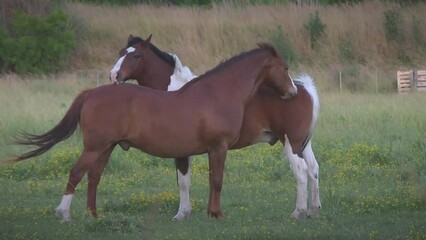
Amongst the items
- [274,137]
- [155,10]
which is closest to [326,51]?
[155,10]

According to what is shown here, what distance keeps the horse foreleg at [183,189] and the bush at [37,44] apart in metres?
23.8

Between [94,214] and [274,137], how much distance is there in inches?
98.5

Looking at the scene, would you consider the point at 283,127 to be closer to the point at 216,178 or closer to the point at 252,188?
the point at 216,178

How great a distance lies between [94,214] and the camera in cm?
1219

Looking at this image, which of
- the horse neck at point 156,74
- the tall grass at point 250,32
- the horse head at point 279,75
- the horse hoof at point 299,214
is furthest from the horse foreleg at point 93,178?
the tall grass at point 250,32

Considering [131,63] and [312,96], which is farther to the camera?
[131,63]

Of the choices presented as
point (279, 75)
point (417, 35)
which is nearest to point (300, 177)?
point (279, 75)

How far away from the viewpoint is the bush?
36.2 m

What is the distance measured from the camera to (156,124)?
12117 mm

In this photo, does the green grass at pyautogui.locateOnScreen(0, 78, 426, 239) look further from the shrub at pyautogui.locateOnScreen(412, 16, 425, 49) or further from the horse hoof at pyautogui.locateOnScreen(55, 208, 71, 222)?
the shrub at pyautogui.locateOnScreen(412, 16, 425, 49)

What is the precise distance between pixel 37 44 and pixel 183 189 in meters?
24.8

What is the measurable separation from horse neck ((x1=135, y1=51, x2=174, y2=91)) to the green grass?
1429mm

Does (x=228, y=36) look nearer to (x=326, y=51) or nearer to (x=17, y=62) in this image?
(x=326, y=51)

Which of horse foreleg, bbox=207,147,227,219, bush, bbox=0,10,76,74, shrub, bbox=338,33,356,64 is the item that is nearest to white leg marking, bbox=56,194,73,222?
horse foreleg, bbox=207,147,227,219
